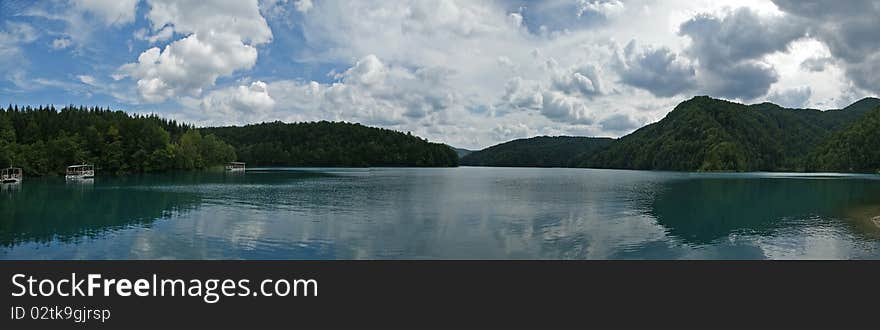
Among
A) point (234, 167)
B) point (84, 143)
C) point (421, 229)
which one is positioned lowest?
point (421, 229)

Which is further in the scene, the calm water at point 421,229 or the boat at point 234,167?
the boat at point 234,167

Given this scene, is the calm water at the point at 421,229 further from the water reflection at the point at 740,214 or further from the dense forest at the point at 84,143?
the dense forest at the point at 84,143

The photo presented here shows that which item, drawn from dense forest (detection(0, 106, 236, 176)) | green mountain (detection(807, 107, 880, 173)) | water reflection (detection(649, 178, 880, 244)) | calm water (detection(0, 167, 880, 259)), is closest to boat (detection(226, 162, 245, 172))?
dense forest (detection(0, 106, 236, 176))

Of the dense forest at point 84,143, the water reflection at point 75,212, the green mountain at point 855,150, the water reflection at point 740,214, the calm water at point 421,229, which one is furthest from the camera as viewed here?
the green mountain at point 855,150

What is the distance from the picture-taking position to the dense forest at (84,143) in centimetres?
9512

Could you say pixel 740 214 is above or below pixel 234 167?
below

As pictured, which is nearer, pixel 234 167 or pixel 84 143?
pixel 84 143

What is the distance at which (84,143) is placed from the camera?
107 metres

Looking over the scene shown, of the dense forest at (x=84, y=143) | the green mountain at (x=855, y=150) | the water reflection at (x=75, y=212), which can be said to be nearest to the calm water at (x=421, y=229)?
the water reflection at (x=75, y=212)

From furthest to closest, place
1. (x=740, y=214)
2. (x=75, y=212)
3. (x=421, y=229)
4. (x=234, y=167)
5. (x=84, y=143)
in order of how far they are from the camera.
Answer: (x=234, y=167) → (x=84, y=143) → (x=740, y=214) → (x=75, y=212) → (x=421, y=229)

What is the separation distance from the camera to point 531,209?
42.6 meters

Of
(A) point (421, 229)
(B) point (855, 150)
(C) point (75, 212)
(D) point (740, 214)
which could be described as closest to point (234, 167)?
(C) point (75, 212)

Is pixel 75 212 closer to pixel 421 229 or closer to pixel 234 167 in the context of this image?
pixel 421 229

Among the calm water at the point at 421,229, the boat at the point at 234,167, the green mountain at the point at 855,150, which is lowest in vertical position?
the calm water at the point at 421,229
